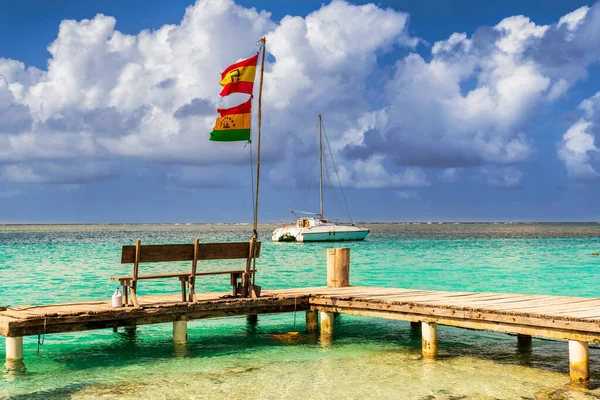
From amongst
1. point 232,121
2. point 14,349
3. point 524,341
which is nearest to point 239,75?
point 232,121

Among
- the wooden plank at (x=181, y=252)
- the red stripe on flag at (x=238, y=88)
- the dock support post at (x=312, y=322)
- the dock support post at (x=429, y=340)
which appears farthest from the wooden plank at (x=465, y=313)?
the red stripe on flag at (x=238, y=88)

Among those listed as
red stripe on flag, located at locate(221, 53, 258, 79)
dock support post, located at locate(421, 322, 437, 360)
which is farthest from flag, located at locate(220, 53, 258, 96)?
dock support post, located at locate(421, 322, 437, 360)

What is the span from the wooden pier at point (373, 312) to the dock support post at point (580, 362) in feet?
0.05

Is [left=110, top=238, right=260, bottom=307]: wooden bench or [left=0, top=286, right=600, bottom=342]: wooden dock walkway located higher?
[left=110, top=238, right=260, bottom=307]: wooden bench

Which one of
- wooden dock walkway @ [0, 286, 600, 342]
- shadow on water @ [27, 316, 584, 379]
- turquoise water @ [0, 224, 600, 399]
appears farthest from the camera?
shadow on water @ [27, 316, 584, 379]

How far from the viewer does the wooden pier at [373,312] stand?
1055 cm

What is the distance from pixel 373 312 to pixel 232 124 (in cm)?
497

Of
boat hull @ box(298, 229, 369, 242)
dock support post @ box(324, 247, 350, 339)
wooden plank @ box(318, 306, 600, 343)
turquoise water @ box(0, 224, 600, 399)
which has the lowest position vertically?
turquoise water @ box(0, 224, 600, 399)

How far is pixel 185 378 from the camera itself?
11.2m

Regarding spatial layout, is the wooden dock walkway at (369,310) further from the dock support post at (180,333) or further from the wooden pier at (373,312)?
the dock support post at (180,333)

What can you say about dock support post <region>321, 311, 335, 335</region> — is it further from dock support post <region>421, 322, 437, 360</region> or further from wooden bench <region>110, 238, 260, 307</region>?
dock support post <region>421, 322, 437, 360</region>

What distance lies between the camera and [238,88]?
47.3 ft

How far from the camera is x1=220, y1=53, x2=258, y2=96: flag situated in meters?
14.4

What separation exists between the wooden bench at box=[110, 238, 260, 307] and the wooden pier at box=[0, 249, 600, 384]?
322mm
